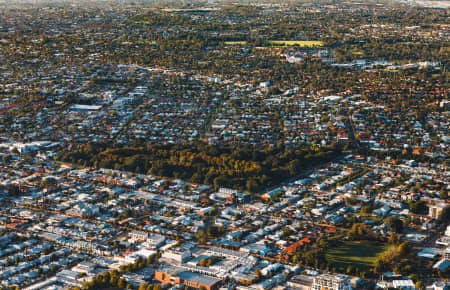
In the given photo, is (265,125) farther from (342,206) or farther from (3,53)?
(3,53)

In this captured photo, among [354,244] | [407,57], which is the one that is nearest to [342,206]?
[354,244]

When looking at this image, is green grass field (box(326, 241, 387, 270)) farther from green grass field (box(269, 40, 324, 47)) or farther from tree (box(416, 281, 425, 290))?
green grass field (box(269, 40, 324, 47))

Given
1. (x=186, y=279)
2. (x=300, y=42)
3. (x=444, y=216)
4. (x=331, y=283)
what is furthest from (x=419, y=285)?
(x=300, y=42)

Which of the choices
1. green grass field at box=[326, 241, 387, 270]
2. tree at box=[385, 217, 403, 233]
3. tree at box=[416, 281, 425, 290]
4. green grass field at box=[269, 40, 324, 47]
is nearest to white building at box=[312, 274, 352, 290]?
green grass field at box=[326, 241, 387, 270]

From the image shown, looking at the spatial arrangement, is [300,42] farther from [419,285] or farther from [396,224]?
[419,285]

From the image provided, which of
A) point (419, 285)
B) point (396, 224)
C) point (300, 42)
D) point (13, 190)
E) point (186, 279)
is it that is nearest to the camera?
point (419, 285)

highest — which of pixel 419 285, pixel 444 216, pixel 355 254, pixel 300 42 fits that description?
pixel 300 42

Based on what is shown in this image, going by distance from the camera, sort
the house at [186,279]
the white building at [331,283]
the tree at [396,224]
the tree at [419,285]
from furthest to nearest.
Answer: the tree at [396,224] < the house at [186,279] < the tree at [419,285] < the white building at [331,283]

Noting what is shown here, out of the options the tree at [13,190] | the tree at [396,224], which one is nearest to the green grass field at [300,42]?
the tree at [13,190]

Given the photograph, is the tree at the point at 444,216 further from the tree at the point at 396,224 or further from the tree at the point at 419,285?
the tree at the point at 419,285
